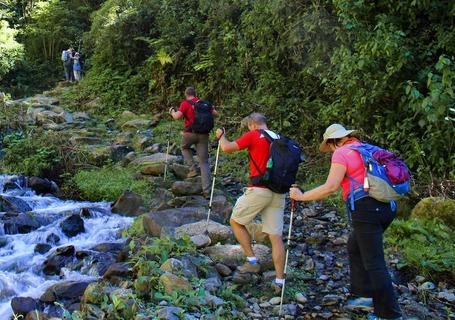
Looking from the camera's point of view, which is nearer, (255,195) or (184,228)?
(255,195)

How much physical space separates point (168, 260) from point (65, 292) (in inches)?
72.6

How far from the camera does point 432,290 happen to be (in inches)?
232

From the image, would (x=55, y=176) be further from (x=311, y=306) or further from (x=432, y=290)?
(x=432, y=290)

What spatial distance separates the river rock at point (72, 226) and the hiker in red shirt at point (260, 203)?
4.52 m

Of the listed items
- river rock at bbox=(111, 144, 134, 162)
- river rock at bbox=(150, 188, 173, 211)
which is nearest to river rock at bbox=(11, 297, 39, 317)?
river rock at bbox=(150, 188, 173, 211)

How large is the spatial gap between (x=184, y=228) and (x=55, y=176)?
22.5ft

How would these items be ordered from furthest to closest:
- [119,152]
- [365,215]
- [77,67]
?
[77,67], [119,152], [365,215]

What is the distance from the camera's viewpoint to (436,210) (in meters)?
7.59

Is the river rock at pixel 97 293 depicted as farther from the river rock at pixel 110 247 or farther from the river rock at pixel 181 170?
the river rock at pixel 181 170

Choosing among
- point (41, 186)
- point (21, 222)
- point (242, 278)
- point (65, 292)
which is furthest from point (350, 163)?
point (41, 186)

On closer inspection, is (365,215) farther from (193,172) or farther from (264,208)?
(193,172)

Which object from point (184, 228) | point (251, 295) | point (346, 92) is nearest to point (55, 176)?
point (184, 228)

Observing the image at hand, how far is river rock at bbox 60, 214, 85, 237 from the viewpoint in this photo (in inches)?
363

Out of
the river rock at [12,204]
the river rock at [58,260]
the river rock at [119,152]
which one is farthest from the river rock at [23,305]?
the river rock at [119,152]
